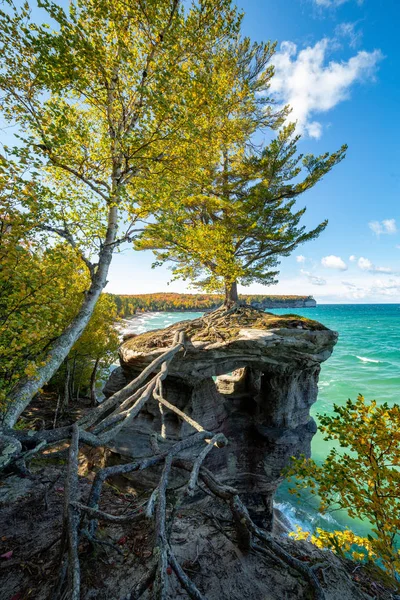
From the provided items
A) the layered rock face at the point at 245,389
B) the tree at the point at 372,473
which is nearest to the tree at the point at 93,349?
the layered rock face at the point at 245,389

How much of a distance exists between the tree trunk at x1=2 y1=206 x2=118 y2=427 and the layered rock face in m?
3.15

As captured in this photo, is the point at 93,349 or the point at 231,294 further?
the point at 93,349

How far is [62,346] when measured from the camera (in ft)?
18.1

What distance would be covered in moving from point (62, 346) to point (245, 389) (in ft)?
32.5

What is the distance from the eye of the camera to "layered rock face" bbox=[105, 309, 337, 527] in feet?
28.5

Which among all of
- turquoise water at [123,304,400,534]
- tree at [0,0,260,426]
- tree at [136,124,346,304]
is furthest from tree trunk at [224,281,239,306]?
turquoise water at [123,304,400,534]

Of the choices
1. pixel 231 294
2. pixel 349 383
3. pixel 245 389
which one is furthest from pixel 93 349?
pixel 349 383

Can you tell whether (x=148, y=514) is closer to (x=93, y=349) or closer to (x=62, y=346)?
(x=62, y=346)

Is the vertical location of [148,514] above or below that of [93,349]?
above

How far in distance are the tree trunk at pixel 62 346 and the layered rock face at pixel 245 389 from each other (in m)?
3.15

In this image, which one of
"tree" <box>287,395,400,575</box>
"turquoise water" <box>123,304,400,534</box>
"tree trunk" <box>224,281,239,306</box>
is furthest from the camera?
"turquoise water" <box>123,304,400,534</box>

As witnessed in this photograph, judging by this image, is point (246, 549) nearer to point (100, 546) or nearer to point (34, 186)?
point (100, 546)

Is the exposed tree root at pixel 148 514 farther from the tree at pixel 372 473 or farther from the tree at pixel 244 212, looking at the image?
the tree at pixel 244 212

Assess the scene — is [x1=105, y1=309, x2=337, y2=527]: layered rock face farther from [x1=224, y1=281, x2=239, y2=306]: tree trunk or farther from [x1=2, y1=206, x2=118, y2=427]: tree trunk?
[x1=2, y1=206, x2=118, y2=427]: tree trunk
